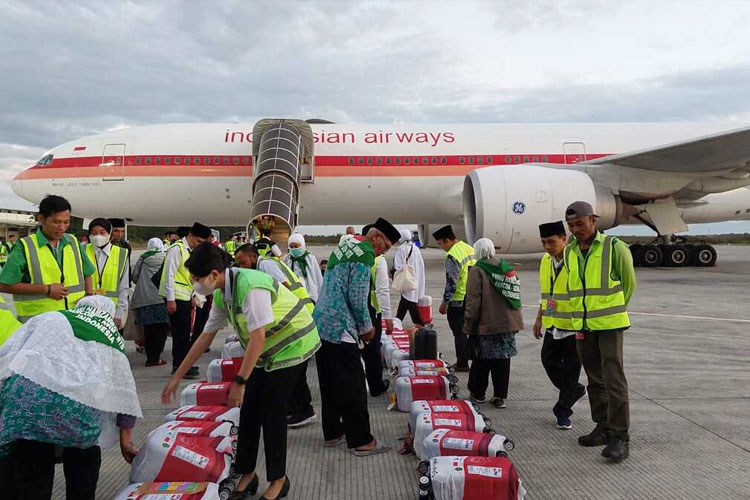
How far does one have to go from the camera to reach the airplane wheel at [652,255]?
1622cm

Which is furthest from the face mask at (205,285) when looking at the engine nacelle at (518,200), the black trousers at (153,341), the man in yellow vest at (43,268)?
the engine nacelle at (518,200)

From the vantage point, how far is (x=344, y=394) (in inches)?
137

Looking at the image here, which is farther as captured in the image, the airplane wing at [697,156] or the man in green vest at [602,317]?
the airplane wing at [697,156]

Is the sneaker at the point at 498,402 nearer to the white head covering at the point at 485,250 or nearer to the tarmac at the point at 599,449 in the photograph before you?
the tarmac at the point at 599,449

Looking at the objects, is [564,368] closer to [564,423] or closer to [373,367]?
[564,423]

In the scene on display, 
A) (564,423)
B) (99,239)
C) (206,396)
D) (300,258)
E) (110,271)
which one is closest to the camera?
(564,423)

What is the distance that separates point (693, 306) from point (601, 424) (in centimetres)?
674

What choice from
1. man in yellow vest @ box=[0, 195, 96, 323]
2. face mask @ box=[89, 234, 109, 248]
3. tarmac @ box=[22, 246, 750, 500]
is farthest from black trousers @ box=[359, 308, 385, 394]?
face mask @ box=[89, 234, 109, 248]

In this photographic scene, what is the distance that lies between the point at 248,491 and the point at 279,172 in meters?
9.87

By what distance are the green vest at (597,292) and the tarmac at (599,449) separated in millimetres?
829

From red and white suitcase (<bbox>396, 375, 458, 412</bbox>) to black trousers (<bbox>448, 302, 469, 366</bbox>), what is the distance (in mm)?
1394

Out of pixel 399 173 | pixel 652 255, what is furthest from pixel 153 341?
pixel 652 255

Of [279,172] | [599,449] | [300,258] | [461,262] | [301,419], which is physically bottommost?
[599,449]

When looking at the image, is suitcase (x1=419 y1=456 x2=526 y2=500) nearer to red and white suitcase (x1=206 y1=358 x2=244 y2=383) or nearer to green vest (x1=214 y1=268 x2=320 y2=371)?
green vest (x1=214 y1=268 x2=320 y2=371)
